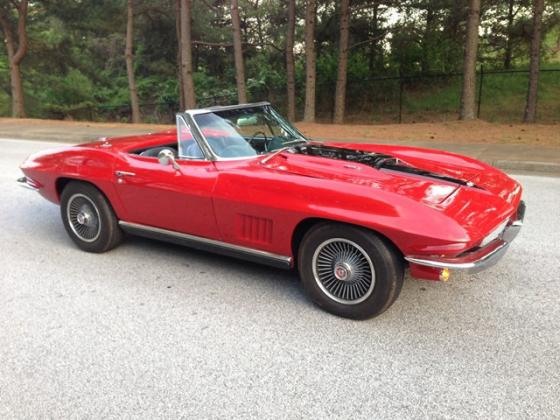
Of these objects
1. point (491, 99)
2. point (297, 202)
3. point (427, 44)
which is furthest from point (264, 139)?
point (427, 44)

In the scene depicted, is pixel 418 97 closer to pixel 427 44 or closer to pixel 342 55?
pixel 427 44

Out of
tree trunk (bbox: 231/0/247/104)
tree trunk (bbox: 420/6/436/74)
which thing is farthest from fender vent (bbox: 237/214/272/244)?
tree trunk (bbox: 420/6/436/74)

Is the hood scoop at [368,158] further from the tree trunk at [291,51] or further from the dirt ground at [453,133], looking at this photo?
the tree trunk at [291,51]

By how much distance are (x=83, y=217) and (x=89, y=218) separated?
67 mm

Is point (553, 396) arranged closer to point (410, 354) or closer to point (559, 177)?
point (410, 354)

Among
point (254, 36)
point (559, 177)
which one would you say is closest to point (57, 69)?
point (254, 36)

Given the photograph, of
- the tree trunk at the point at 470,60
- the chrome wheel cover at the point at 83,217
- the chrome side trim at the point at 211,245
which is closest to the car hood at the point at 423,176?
the chrome side trim at the point at 211,245

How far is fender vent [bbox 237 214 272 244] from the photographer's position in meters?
3.46

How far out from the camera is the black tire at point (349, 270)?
9.94ft

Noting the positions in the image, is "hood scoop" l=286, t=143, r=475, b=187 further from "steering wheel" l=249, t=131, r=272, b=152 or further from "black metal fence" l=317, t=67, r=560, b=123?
"black metal fence" l=317, t=67, r=560, b=123

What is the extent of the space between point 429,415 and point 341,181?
59.7 inches

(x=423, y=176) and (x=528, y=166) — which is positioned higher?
(x=423, y=176)

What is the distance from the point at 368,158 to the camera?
397 centimetres

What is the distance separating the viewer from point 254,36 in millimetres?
31250
